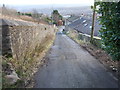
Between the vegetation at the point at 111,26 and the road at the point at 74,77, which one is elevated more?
the vegetation at the point at 111,26

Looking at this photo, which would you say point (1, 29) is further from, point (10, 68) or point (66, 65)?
point (66, 65)

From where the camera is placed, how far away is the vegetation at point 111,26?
5.58m

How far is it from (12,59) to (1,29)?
1078 mm

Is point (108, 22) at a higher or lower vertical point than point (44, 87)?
higher

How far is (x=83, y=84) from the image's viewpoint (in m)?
5.12

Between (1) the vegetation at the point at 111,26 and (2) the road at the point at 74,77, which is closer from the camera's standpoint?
(2) the road at the point at 74,77

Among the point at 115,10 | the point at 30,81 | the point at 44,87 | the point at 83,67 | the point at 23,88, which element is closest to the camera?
the point at 23,88

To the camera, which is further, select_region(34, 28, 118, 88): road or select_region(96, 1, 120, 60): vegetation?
select_region(96, 1, 120, 60): vegetation

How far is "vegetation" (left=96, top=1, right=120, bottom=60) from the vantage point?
5.58 metres

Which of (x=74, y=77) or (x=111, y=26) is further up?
(x=111, y=26)

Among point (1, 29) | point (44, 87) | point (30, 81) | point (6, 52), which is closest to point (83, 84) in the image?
point (44, 87)

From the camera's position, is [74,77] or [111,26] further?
[111,26]

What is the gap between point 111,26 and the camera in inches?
238

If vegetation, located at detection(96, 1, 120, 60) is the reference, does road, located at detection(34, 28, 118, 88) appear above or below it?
below
